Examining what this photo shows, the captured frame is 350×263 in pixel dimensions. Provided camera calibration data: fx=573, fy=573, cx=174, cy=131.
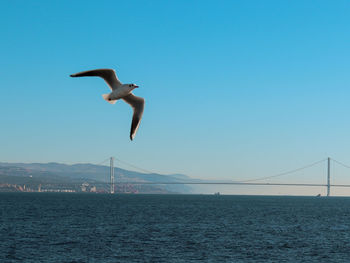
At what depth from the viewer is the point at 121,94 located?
953 centimetres

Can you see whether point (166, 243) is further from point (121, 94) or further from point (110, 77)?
point (121, 94)

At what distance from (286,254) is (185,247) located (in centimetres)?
755

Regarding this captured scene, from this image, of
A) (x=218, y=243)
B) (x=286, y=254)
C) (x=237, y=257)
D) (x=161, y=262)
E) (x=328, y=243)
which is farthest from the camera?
(x=328, y=243)

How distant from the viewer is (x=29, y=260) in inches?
1403

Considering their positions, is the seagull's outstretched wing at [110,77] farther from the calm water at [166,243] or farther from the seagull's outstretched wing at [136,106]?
the calm water at [166,243]

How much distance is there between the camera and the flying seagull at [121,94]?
9.40 metres

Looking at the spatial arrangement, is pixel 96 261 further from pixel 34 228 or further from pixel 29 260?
pixel 34 228

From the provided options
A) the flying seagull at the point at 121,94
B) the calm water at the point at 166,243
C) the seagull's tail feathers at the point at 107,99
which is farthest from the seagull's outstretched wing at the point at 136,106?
the calm water at the point at 166,243

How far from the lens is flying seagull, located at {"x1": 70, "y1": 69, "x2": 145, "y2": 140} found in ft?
30.8

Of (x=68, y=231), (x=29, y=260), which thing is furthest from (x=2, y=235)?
(x=29, y=260)

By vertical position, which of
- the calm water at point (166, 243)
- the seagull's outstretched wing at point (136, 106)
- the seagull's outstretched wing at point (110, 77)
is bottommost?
the calm water at point (166, 243)

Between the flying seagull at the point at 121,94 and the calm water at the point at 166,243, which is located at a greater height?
the flying seagull at the point at 121,94

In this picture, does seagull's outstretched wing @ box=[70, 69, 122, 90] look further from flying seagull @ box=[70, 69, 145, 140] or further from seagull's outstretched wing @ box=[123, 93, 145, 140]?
seagull's outstretched wing @ box=[123, 93, 145, 140]

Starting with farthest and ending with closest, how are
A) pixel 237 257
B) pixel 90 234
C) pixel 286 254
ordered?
1. pixel 90 234
2. pixel 286 254
3. pixel 237 257
